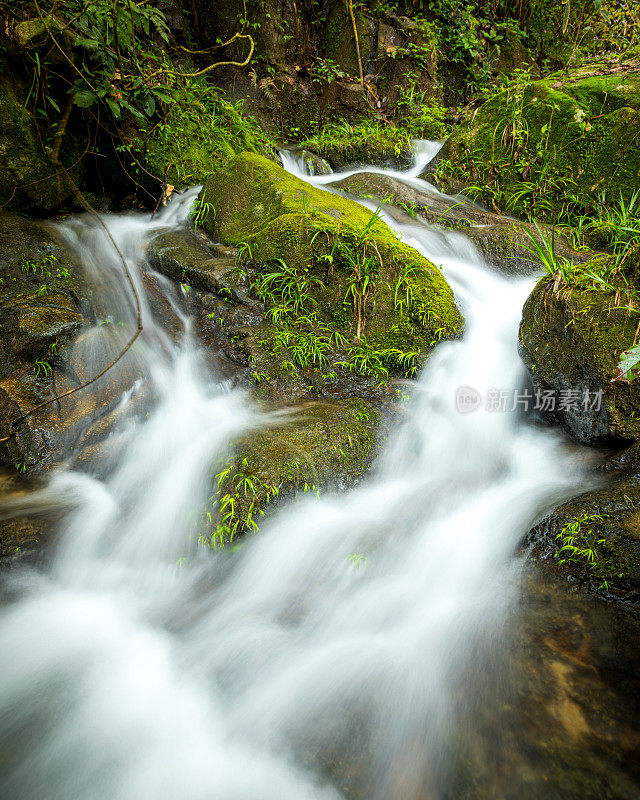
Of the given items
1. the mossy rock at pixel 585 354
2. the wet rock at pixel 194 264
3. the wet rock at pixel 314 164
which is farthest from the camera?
the wet rock at pixel 314 164

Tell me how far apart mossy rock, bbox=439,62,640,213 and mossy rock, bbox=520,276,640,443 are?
125 inches

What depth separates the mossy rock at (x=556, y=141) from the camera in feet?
16.9

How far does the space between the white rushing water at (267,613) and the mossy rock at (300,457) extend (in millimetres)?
130

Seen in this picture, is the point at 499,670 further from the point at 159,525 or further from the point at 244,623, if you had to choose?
the point at 159,525

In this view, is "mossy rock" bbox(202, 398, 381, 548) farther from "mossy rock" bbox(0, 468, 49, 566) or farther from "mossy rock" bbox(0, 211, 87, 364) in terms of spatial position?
"mossy rock" bbox(0, 211, 87, 364)

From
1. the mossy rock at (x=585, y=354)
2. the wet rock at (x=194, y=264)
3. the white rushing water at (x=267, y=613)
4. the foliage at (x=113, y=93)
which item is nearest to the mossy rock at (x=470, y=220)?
the white rushing water at (x=267, y=613)

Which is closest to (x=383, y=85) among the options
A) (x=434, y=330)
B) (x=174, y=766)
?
(x=434, y=330)

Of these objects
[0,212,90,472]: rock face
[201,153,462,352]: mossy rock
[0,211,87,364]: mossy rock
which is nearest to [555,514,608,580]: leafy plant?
[201,153,462,352]: mossy rock

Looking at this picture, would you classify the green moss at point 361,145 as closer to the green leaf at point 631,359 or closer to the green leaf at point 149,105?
the green leaf at point 149,105

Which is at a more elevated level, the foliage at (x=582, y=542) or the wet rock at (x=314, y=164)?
the wet rock at (x=314, y=164)

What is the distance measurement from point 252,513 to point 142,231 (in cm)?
371

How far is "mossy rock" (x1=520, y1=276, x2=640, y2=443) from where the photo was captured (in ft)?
9.07

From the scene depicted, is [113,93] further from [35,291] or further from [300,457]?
[300,457]

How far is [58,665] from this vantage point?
80.4 inches
